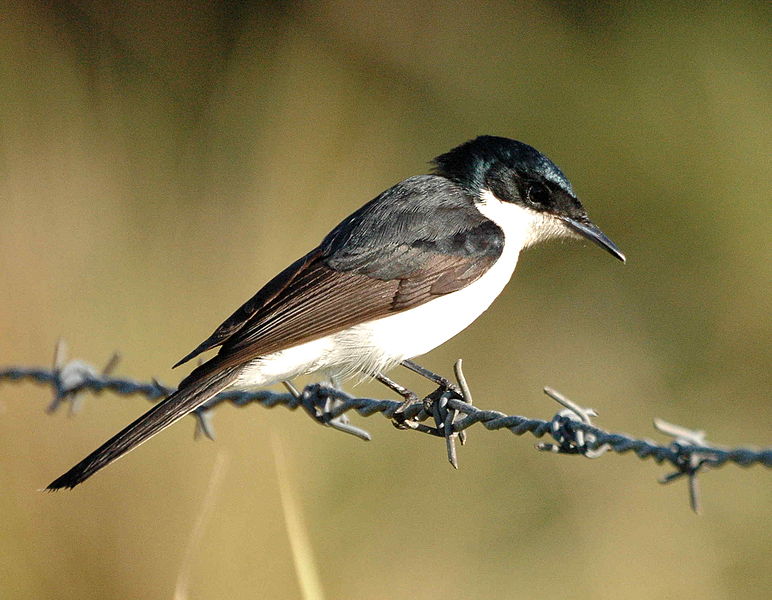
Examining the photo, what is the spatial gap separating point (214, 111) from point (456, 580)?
12.0ft

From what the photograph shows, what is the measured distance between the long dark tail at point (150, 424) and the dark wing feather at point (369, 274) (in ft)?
0.33

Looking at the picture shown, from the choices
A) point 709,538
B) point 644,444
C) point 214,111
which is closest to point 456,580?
point 709,538

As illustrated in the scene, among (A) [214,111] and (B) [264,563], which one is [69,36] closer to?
(A) [214,111]

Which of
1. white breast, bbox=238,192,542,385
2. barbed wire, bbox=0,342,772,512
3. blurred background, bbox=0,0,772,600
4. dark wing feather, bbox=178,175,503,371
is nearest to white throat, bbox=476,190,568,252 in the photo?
dark wing feather, bbox=178,175,503,371

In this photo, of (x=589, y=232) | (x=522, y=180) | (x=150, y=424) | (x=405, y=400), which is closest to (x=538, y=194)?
(x=522, y=180)

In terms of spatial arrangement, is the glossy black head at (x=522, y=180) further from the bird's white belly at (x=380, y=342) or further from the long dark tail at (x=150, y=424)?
the long dark tail at (x=150, y=424)

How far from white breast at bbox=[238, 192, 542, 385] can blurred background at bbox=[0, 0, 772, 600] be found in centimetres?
59

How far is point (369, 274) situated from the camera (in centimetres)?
405

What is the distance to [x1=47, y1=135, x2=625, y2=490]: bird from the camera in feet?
12.5

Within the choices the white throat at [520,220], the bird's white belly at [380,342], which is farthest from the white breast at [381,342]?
the white throat at [520,220]

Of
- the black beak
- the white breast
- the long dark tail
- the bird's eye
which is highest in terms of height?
the bird's eye

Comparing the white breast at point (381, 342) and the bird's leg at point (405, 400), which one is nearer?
the bird's leg at point (405, 400)

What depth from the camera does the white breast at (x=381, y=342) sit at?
3.94m

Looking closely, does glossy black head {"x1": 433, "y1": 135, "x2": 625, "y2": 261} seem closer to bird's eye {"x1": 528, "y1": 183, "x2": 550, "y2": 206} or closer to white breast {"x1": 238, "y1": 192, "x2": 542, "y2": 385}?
bird's eye {"x1": 528, "y1": 183, "x2": 550, "y2": 206}
